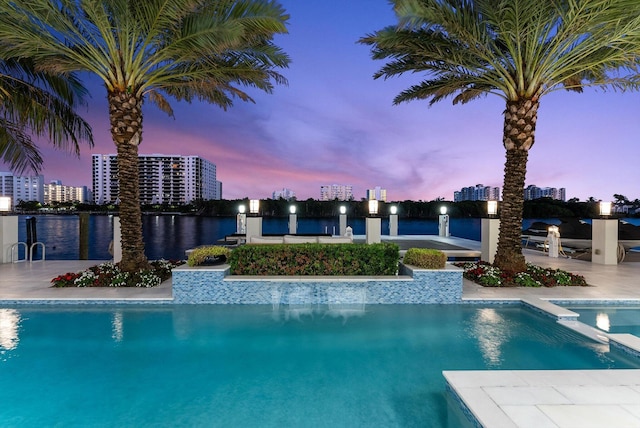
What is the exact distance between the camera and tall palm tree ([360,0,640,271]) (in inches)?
280

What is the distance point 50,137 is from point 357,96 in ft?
56.4

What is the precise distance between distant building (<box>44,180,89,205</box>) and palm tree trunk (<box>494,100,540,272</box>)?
13953 centimetres

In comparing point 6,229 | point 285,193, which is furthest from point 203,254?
point 285,193

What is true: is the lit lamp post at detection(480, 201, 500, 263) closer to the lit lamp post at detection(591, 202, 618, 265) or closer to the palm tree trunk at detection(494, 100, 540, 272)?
the palm tree trunk at detection(494, 100, 540, 272)

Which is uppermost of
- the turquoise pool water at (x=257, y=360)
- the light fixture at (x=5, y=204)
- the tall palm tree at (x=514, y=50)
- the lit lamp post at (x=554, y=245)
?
the tall palm tree at (x=514, y=50)

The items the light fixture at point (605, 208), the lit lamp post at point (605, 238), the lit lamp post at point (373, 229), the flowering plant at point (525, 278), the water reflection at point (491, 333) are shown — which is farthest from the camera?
the lit lamp post at point (373, 229)

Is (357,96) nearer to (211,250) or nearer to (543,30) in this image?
(543,30)

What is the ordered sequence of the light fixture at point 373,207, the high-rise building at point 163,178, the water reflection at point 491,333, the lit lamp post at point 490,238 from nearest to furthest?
the water reflection at point 491,333 < the lit lamp post at point 490,238 < the light fixture at point 373,207 < the high-rise building at point 163,178

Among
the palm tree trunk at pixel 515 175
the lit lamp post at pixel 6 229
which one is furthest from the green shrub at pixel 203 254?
the lit lamp post at pixel 6 229

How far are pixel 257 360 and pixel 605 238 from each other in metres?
12.2

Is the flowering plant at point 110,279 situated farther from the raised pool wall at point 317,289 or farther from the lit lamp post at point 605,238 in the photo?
the lit lamp post at point 605,238

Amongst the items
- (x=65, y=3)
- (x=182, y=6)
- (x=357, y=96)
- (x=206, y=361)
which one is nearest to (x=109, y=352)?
(x=206, y=361)

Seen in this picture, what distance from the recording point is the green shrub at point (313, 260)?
24.6 feet

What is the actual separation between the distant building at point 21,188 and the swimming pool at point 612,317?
137420mm
